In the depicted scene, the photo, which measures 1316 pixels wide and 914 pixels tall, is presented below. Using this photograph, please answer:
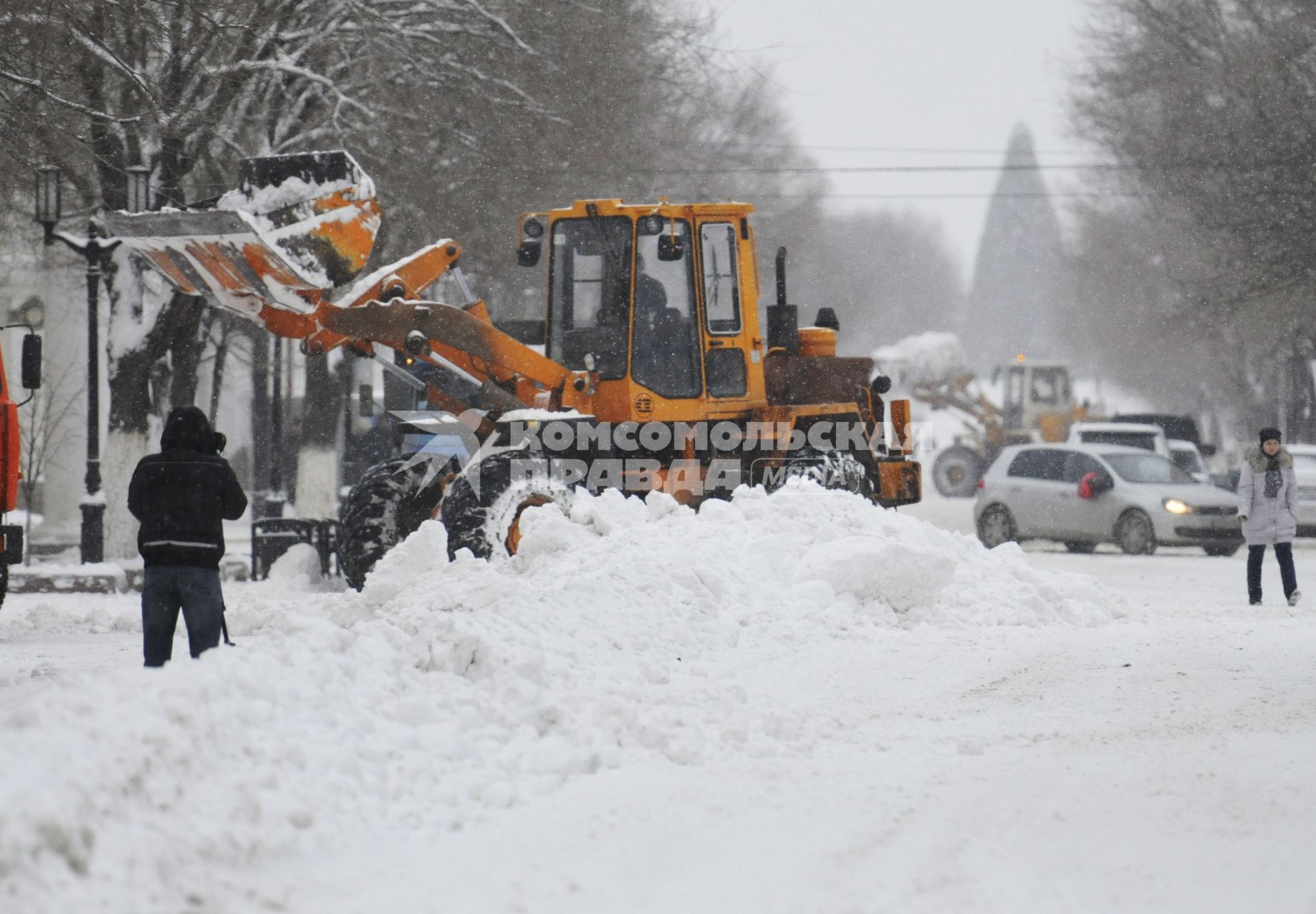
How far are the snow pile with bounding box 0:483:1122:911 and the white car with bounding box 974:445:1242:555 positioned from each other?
912cm

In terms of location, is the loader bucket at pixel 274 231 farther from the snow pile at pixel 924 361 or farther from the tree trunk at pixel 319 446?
the snow pile at pixel 924 361

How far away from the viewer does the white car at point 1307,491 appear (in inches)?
930

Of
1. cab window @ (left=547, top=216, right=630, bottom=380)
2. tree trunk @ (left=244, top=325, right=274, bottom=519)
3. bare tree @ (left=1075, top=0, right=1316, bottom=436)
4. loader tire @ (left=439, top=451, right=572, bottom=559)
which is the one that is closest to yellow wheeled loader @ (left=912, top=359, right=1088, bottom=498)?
bare tree @ (left=1075, top=0, right=1316, bottom=436)

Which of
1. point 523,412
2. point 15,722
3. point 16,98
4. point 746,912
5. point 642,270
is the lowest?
point 746,912

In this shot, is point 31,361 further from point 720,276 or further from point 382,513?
point 720,276

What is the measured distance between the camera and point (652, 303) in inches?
533

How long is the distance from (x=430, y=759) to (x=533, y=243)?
752 centimetres

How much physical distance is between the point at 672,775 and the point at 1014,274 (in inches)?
5455

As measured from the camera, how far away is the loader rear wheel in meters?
44.8

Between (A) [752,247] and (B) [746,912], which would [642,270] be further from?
(B) [746,912]

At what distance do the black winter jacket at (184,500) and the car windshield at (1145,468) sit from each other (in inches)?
637

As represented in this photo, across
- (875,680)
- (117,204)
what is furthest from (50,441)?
(875,680)

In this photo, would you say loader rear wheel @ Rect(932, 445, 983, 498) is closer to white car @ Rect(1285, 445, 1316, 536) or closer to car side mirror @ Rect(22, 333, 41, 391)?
white car @ Rect(1285, 445, 1316, 536)

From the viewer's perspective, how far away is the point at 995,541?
74.7ft
